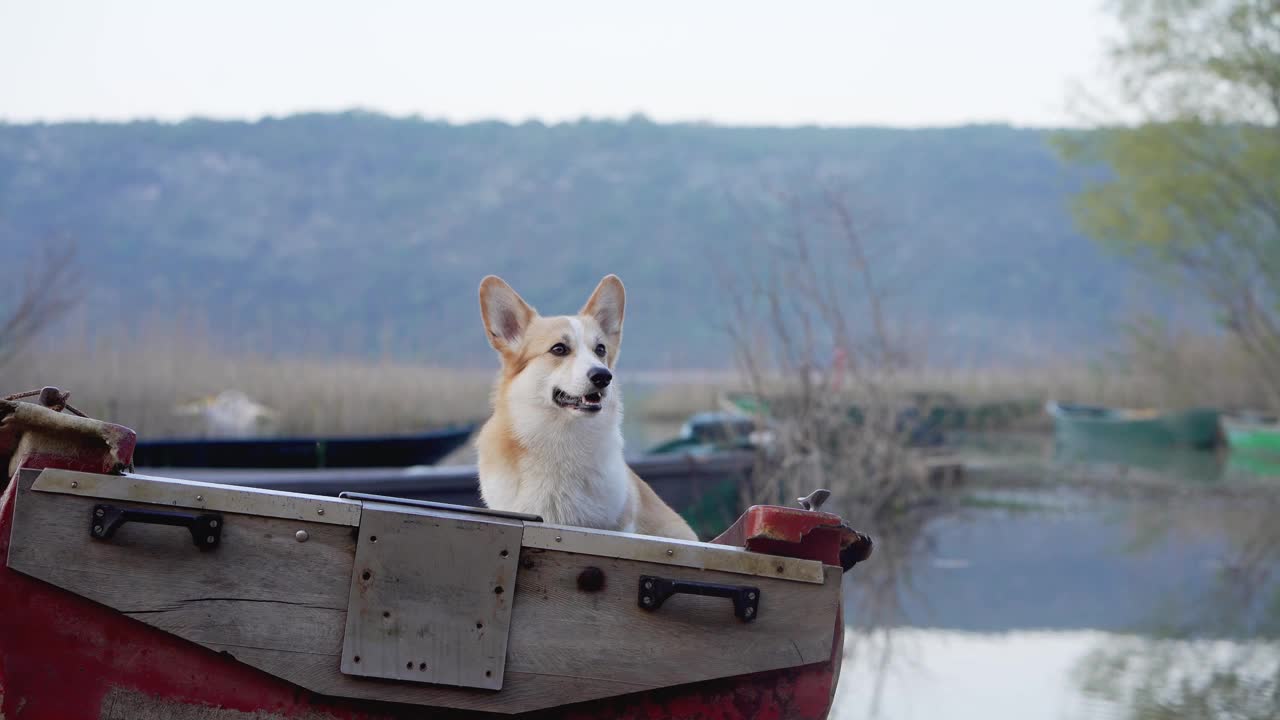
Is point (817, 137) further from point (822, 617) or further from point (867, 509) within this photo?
point (822, 617)

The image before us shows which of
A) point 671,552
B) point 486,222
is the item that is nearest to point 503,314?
point 671,552

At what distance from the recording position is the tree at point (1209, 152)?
2375 centimetres

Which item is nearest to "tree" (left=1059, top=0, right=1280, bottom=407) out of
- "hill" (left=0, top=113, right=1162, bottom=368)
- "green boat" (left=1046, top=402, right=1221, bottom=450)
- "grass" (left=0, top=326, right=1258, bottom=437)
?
"green boat" (left=1046, top=402, right=1221, bottom=450)

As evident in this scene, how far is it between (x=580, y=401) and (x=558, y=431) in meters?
0.13

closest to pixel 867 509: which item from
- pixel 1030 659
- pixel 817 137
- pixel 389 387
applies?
pixel 1030 659

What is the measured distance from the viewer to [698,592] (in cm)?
265

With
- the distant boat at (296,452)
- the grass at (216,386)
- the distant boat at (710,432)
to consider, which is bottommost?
the distant boat at (296,452)

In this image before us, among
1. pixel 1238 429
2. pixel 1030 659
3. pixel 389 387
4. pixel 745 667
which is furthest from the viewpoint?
pixel 1238 429

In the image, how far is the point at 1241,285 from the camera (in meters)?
24.9

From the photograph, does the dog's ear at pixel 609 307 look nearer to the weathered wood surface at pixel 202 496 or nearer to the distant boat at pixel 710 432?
the weathered wood surface at pixel 202 496

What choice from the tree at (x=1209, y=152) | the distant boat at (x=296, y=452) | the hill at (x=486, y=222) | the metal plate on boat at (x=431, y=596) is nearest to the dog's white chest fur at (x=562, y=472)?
the metal plate on boat at (x=431, y=596)

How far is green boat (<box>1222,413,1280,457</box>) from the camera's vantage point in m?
20.0

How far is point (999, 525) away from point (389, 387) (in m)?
9.04

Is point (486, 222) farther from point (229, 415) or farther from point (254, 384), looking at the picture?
point (229, 415)
